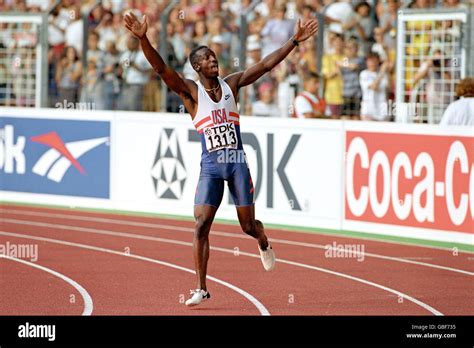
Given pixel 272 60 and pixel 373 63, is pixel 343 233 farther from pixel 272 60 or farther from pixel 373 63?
pixel 272 60

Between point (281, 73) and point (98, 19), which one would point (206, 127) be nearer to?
point (281, 73)

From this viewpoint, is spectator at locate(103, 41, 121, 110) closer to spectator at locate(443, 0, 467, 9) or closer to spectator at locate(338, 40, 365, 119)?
spectator at locate(338, 40, 365, 119)

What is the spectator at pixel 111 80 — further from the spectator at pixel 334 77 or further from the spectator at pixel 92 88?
the spectator at pixel 334 77

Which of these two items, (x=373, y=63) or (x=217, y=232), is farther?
(x=373, y=63)

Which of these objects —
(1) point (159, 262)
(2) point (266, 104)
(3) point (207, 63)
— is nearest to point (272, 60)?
(3) point (207, 63)

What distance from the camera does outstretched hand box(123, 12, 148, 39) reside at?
1070cm

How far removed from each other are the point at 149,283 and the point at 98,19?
959 cm

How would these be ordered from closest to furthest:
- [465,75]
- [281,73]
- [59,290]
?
[59,290] < [465,75] < [281,73]

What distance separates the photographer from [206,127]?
11.5 m

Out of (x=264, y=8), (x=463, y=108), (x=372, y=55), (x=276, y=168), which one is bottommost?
(x=276, y=168)

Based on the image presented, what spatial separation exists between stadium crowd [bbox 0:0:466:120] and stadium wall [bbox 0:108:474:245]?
78 cm

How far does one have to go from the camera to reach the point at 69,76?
21.7 m

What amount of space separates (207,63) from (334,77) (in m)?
7.44
